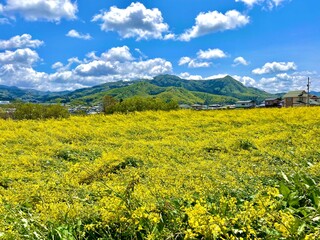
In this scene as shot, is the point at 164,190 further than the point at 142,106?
No

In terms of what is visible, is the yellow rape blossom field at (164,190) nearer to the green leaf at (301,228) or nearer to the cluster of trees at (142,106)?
the green leaf at (301,228)

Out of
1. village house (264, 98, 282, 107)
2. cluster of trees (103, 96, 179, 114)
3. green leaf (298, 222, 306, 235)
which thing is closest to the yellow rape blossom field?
green leaf (298, 222, 306, 235)

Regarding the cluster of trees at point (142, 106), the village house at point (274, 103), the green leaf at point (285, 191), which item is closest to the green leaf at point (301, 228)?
the green leaf at point (285, 191)

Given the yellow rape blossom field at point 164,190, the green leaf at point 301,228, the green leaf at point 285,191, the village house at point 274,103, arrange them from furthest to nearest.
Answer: the village house at point 274,103, the green leaf at point 285,191, the yellow rape blossom field at point 164,190, the green leaf at point 301,228

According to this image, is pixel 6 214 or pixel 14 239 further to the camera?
pixel 6 214

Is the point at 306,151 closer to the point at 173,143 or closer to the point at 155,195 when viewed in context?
the point at 173,143

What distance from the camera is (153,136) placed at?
439 inches

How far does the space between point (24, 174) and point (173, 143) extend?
4327 mm

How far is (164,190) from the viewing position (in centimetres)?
381

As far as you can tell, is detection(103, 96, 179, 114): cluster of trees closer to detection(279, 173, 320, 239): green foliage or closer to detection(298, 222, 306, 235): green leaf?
detection(279, 173, 320, 239): green foliage

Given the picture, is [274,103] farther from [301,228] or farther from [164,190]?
[301,228]

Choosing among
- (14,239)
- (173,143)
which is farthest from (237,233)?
(173,143)

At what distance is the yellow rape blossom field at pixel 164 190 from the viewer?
253cm

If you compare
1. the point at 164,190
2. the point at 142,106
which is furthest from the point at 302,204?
the point at 142,106
